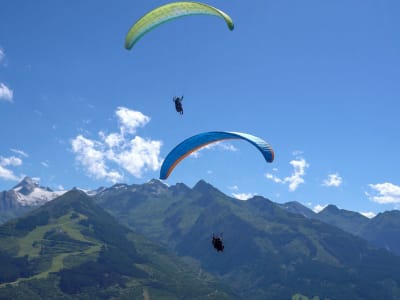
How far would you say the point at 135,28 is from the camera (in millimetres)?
30594

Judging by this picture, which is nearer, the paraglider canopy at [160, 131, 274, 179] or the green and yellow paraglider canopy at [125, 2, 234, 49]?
the green and yellow paraglider canopy at [125, 2, 234, 49]

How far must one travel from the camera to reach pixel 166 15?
2969 centimetres

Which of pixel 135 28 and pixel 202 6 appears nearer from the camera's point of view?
pixel 202 6

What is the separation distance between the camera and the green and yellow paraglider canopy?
27.9 m

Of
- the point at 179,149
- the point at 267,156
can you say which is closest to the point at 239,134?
the point at 267,156

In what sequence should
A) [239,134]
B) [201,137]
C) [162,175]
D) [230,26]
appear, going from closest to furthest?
[230,26], [239,134], [201,137], [162,175]

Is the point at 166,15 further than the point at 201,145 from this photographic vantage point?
No

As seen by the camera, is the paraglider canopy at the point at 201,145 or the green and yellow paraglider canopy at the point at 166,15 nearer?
the green and yellow paraglider canopy at the point at 166,15

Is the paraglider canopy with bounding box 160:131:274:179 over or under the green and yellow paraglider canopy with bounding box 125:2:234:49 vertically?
under

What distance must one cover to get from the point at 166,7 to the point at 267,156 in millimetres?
11875

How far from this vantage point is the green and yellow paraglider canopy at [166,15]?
27.9 meters

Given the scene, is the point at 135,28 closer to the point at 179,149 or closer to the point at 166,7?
the point at 166,7

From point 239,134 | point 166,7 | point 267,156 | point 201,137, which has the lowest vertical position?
point 267,156

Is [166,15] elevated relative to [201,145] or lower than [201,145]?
elevated
